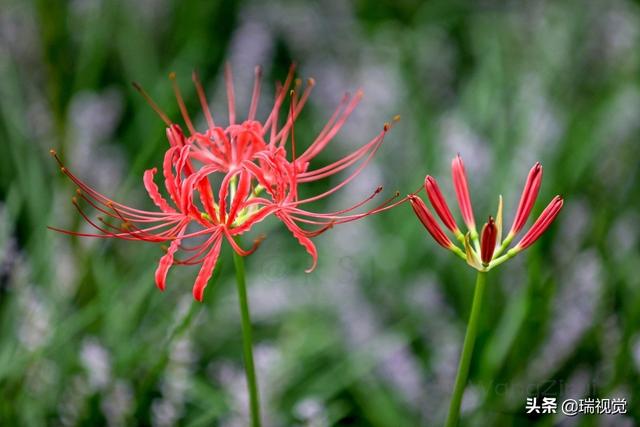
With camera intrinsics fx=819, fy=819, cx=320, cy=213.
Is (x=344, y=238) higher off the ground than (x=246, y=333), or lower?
higher

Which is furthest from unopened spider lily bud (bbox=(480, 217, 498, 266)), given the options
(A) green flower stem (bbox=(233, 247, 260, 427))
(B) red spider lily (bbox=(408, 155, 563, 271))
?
(A) green flower stem (bbox=(233, 247, 260, 427))

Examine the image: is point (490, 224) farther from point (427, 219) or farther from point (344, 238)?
point (344, 238)

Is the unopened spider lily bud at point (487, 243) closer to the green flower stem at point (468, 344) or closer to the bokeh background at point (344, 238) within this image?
the green flower stem at point (468, 344)

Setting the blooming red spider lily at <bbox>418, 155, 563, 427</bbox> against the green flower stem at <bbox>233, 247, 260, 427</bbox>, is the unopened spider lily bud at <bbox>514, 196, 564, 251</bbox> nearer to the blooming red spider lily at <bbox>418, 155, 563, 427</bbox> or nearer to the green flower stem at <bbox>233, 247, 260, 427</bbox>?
the blooming red spider lily at <bbox>418, 155, 563, 427</bbox>

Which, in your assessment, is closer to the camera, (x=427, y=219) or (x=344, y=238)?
(x=427, y=219)

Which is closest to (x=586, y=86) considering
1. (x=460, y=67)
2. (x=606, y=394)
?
(x=460, y=67)

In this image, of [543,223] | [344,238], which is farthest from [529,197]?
[344,238]

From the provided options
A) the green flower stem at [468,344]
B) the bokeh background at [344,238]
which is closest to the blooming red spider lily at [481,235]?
the green flower stem at [468,344]
